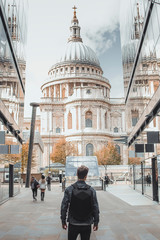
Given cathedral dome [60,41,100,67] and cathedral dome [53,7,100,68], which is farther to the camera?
cathedral dome [60,41,100,67]

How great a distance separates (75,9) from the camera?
4697 inches

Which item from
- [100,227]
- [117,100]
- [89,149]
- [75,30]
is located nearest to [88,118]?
[89,149]

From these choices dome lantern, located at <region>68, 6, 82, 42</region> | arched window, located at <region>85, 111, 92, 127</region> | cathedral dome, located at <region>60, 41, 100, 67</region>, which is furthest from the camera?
dome lantern, located at <region>68, 6, 82, 42</region>

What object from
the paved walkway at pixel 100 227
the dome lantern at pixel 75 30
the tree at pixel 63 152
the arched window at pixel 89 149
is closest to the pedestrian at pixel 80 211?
the paved walkway at pixel 100 227

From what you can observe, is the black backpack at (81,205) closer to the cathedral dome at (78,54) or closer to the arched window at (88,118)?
the arched window at (88,118)

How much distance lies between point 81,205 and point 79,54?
336 feet

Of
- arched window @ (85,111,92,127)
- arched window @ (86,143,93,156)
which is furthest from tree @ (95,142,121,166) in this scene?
arched window @ (85,111,92,127)

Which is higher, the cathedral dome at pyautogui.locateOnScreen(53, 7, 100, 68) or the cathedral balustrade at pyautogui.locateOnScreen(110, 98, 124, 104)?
the cathedral dome at pyautogui.locateOnScreen(53, 7, 100, 68)

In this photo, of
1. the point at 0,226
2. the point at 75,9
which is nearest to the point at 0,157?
the point at 0,226

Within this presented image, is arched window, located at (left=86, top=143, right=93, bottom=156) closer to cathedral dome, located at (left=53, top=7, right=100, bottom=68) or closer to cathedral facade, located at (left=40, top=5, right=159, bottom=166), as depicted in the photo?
cathedral facade, located at (left=40, top=5, right=159, bottom=166)

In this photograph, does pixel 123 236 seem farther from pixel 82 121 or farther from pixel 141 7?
pixel 82 121

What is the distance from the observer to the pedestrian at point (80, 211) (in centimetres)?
446

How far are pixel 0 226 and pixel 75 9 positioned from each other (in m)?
121

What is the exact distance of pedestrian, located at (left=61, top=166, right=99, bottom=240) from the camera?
446cm
